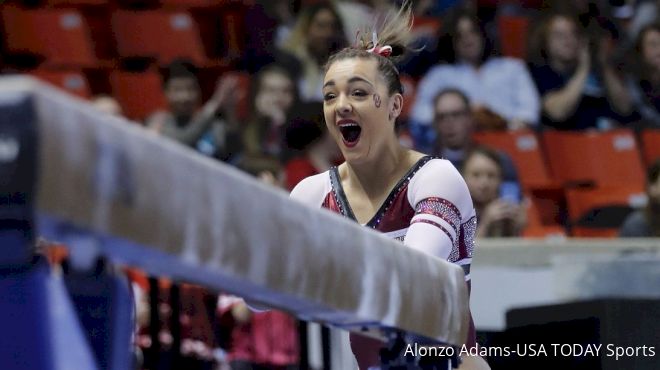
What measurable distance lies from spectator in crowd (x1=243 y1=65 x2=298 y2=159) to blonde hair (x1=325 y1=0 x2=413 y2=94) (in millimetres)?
3274

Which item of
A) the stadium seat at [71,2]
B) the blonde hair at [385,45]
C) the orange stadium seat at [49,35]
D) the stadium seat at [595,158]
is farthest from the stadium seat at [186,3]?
the blonde hair at [385,45]

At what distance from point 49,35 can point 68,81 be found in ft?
1.68

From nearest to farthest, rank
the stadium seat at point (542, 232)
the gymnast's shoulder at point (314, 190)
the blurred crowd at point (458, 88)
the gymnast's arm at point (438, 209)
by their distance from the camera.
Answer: the gymnast's arm at point (438, 209) → the gymnast's shoulder at point (314, 190) → the blurred crowd at point (458, 88) → the stadium seat at point (542, 232)

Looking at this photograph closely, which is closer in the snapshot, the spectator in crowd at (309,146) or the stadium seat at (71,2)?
the spectator in crowd at (309,146)

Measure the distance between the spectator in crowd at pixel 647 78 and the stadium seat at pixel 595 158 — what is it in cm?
35

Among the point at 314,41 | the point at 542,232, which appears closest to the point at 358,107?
the point at 542,232

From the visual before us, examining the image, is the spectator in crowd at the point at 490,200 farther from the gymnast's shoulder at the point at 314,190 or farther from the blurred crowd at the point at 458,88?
the gymnast's shoulder at the point at 314,190

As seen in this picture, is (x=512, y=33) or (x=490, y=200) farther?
(x=512, y=33)

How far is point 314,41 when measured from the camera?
7762mm

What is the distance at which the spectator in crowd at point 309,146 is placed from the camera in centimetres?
684

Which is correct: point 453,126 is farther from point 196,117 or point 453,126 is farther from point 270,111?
point 196,117

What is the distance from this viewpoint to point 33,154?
1.50 metres

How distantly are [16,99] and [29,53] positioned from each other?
662 centimetres

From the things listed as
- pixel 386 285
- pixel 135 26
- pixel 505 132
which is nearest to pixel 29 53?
pixel 135 26
